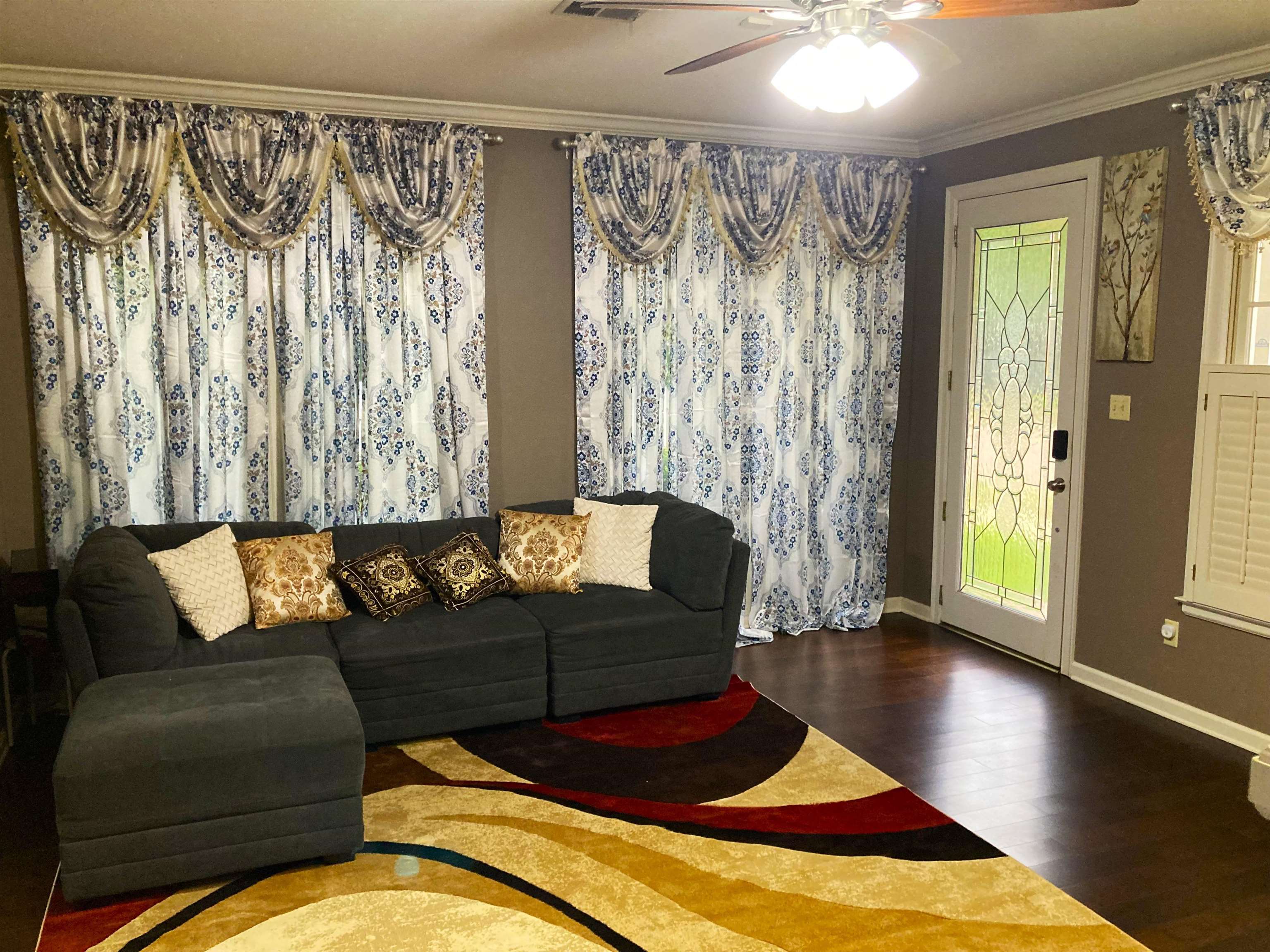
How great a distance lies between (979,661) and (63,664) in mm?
4399

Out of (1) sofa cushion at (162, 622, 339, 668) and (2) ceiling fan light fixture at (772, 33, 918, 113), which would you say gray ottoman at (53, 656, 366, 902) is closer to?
(1) sofa cushion at (162, 622, 339, 668)

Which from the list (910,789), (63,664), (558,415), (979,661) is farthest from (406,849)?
(979,661)

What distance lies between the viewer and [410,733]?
13.3ft

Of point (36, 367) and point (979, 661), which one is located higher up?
point (36, 367)

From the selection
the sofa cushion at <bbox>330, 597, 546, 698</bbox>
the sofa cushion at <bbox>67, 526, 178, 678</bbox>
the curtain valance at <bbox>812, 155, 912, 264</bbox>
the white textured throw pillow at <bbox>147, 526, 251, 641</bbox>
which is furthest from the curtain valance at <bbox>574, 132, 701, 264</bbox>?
the sofa cushion at <bbox>67, 526, 178, 678</bbox>

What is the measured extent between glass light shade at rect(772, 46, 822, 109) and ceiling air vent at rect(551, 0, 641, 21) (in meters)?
0.89

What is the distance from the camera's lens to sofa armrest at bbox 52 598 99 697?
11.5 ft

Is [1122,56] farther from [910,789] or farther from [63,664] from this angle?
[63,664]

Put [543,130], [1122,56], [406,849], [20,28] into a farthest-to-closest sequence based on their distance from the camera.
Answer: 1. [543,130]
2. [1122,56]
3. [20,28]
4. [406,849]

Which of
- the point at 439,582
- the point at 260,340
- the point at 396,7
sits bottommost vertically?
the point at 439,582

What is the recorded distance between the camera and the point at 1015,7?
7.78ft

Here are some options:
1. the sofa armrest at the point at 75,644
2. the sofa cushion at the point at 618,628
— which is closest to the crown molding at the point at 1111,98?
the sofa cushion at the point at 618,628

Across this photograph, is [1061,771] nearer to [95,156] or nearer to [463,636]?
[463,636]

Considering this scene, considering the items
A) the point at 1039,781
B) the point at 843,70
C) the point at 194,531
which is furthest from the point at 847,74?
the point at 194,531
